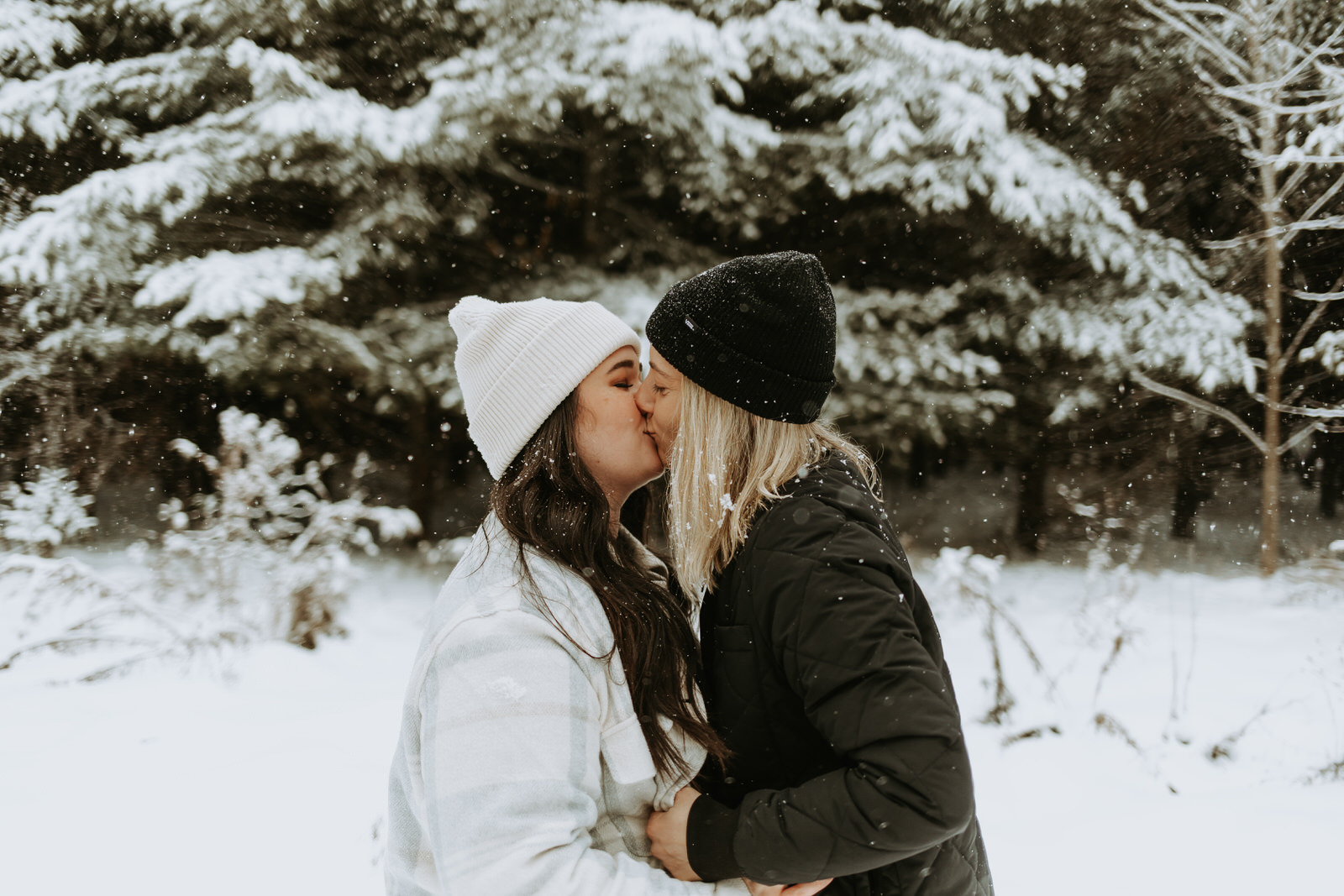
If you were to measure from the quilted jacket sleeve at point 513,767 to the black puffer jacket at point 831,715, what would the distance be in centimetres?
21

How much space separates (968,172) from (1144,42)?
A: 1882mm

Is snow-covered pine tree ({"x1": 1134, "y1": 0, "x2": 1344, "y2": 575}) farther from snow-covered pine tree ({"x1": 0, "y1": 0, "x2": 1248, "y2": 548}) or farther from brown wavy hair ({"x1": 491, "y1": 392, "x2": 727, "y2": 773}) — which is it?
brown wavy hair ({"x1": 491, "y1": 392, "x2": 727, "y2": 773})

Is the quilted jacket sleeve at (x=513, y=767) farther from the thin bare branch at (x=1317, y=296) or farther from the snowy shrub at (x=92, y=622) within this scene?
the thin bare branch at (x=1317, y=296)

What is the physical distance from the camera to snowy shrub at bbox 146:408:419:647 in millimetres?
4637

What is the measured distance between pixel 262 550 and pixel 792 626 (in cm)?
451

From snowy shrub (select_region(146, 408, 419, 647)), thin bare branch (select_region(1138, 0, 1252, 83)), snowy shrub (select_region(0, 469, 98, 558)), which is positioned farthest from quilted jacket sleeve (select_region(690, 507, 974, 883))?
thin bare branch (select_region(1138, 0, 1252, 83))

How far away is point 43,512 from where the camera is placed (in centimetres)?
502

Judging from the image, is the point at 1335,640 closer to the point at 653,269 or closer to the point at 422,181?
the point at 653,269

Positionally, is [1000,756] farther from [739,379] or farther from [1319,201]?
[1319,201]

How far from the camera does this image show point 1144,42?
509 centimetres

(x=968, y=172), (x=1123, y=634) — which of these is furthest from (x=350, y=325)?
(x=1123, y=634)

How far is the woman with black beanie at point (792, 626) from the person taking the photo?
3.49ft

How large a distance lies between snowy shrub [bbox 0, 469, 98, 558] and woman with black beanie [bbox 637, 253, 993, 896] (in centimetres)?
532

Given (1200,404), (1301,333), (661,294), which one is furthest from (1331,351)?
(661,294)
